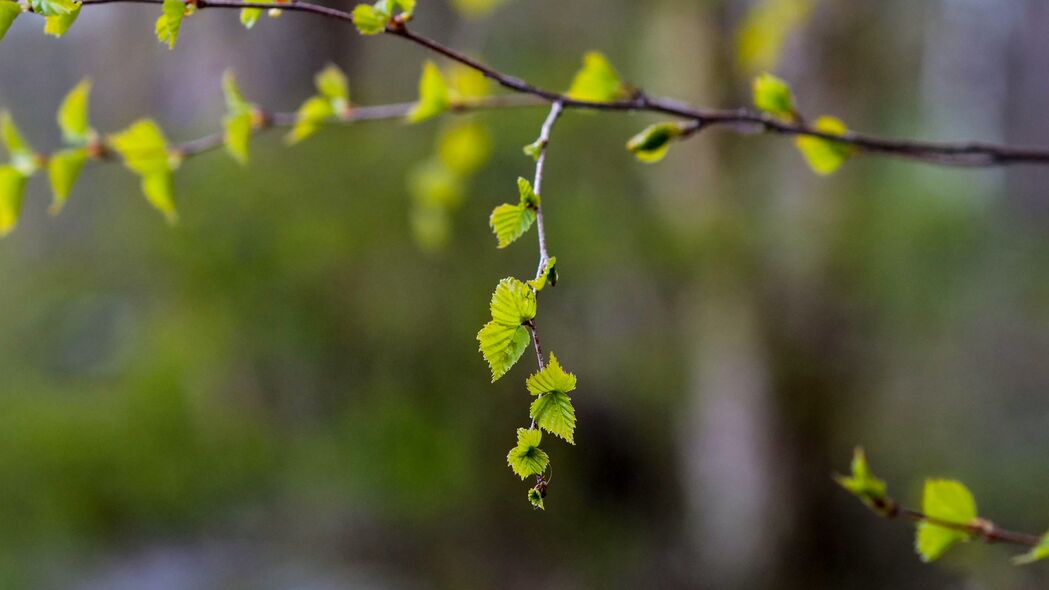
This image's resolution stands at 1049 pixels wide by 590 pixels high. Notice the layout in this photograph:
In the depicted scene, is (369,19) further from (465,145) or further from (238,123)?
(465,145)

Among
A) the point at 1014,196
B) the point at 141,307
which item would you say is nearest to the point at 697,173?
the point at 141,307

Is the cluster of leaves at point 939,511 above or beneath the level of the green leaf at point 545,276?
beneath

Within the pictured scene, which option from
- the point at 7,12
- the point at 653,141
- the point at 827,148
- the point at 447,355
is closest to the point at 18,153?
the point at 7,12

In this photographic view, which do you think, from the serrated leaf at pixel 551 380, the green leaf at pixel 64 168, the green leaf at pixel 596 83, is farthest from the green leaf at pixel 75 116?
the serrated leaf at pixel 551 380

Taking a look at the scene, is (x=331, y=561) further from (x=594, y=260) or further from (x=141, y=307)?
(x=594, y=260)

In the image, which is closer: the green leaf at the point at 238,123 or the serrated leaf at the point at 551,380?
the serrated leaf at the point at 551,380

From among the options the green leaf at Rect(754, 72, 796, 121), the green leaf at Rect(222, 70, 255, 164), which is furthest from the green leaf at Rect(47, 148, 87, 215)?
the green leaf at Rect(754, 72, 796, 121)

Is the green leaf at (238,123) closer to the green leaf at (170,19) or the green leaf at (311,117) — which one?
the green leaf at (311,117)
